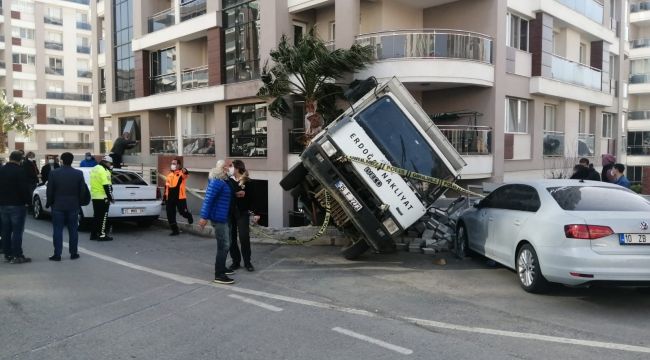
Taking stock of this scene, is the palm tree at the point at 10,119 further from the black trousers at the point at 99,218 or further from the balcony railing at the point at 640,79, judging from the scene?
the balcony railing at the point at 640,79

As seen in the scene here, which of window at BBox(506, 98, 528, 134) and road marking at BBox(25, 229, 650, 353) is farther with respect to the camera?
window at BBox(506, 98, 528, 134)

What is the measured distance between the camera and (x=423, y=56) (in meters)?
14.2

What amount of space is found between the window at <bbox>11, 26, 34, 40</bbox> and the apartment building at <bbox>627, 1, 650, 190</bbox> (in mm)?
55522

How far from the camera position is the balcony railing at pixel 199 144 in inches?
778

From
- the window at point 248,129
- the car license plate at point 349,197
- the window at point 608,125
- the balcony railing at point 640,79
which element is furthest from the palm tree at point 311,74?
the balcony railing at point 640,79

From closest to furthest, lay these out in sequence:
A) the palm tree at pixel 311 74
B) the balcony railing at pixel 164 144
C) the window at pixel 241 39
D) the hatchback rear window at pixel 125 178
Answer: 1. the hatchback rear window at pixel 125 178
2. the palm tree at pixel 311 74
3. the window at pixel 241 39
4. the balcony railing at pixel 164 144

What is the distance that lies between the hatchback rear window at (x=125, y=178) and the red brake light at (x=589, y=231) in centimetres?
1013

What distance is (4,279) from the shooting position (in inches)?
305

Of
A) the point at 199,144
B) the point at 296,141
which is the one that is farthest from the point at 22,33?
the point at 296,141

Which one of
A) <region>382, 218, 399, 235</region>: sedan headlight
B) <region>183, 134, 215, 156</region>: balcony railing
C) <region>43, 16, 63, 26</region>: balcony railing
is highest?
<region>43, 16, 63, 26</region>: balcony railing

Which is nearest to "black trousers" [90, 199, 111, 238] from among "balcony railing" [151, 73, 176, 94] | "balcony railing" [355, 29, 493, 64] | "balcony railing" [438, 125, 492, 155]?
"balcony railing" [355, 29, 493, 64]

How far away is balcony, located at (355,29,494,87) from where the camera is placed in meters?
14.0

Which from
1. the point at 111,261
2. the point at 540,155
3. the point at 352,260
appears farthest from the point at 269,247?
the point at 540,155

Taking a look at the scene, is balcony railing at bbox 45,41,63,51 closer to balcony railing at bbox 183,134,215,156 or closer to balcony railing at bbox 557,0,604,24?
balcony railing at bbox 183,134,215,156
